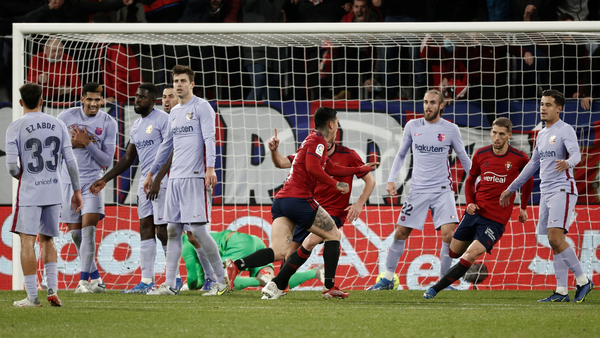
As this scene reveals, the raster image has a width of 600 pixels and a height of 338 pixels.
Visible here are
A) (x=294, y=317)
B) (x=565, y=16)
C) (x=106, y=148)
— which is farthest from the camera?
(x=565, y=16)

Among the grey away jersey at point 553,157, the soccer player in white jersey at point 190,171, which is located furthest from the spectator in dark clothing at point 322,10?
the grey away jersey at point 553,157

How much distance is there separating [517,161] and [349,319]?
298 centimetres

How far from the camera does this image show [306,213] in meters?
5.54

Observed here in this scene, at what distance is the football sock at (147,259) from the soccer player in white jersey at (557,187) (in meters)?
3.37

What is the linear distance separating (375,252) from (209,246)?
3.05 metres

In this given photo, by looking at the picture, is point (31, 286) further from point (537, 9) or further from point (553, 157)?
point (537, 9)

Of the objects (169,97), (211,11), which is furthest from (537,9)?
(169,97)

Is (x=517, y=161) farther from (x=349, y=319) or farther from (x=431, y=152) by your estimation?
(x=349, y=319)

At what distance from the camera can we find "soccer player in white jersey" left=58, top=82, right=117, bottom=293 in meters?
6.90

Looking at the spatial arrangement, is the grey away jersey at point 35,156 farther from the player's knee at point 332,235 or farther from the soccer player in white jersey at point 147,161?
the player's knee at point 332,235

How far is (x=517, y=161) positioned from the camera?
6.61 m

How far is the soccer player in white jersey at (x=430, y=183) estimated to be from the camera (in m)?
7.36

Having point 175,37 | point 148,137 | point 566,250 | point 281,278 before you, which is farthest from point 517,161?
point 175,37

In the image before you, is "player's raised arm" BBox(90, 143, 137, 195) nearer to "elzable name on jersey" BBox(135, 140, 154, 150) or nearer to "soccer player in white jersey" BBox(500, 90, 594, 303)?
"elzable name on jersey" BBox(135, 140, 154, 150)
